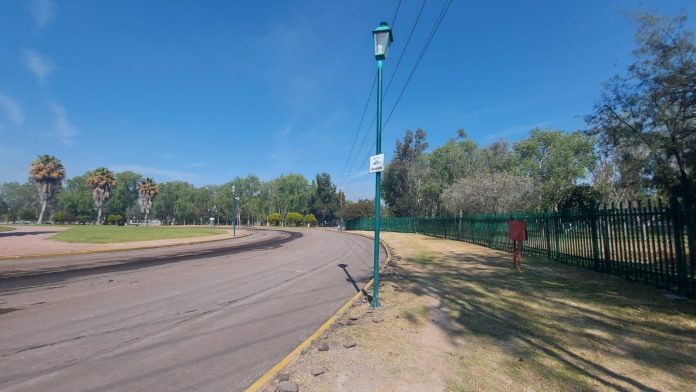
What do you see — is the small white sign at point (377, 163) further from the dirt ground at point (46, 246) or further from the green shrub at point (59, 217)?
the green shrub at point (59, 217)

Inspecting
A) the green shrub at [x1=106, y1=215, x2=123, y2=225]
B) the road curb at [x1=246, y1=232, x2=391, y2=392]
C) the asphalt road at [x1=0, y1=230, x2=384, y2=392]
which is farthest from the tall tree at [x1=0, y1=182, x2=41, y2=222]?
the road curb at [x1=246, y1=232, x2=391, y2=392]

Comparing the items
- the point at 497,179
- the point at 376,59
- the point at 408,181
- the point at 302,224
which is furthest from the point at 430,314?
the point at 302,224

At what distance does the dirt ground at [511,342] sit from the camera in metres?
3.67

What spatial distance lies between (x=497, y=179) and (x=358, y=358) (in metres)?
37.8

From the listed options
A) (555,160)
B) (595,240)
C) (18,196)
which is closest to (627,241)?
(595,240)

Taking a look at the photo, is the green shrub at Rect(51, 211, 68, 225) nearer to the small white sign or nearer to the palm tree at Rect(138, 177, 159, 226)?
the palm tree at Rect(138, 177, 159, 226)

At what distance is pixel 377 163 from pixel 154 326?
4.87m

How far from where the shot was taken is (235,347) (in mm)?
4832

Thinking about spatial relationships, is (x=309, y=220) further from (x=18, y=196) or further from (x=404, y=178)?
(x=18, y=196)

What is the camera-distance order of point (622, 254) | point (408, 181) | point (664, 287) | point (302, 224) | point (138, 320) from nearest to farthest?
point (138, 320) → point (664, 287) → point (622, 254) → point (408, 181) → point (302, 224)

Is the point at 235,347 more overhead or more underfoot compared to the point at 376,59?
more underfoot

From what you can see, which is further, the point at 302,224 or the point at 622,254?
the point at 302,224

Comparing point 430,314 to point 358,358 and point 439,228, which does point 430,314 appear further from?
point 439,228

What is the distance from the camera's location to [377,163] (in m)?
6.77
